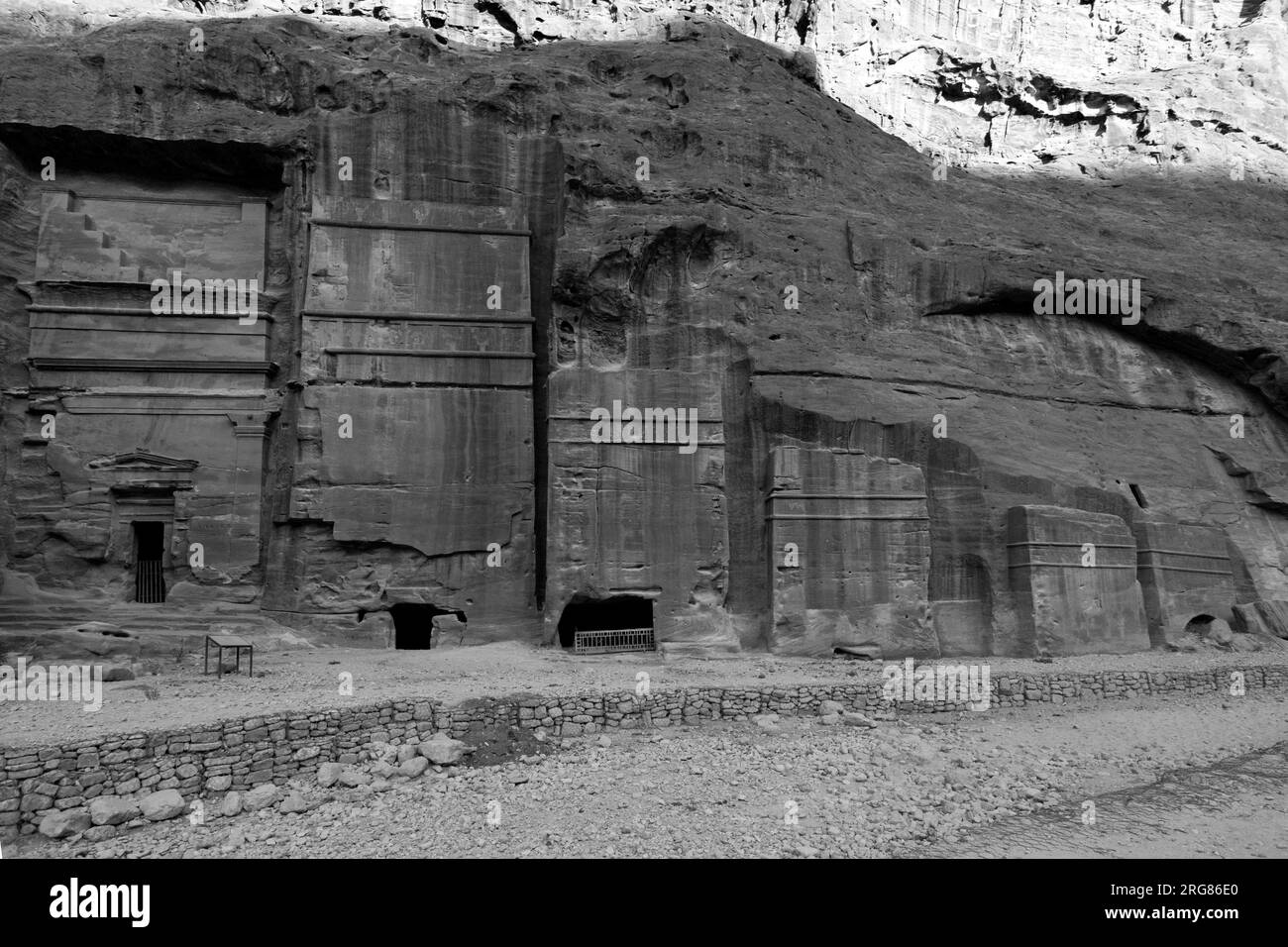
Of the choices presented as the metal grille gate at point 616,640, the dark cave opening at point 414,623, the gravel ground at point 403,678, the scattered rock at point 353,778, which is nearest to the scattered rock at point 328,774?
the scattered rock at point 353,778

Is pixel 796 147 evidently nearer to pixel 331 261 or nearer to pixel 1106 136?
pixel 331 261

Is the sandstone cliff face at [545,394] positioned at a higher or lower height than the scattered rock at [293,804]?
higher

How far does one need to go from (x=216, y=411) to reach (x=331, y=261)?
3.68 m

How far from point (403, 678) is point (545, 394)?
716 centimetres

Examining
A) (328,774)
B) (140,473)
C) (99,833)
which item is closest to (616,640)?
(328,774)

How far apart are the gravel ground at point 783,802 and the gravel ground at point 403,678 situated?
1193 mm

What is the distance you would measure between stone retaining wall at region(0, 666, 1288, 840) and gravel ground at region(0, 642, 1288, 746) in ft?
0.84

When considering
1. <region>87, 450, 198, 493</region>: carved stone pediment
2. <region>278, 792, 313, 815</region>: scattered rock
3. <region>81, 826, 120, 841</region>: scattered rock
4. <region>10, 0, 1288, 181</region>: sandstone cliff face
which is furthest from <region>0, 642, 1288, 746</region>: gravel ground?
<region>10, 0, 1288, 181</region>: sandstone cliff face

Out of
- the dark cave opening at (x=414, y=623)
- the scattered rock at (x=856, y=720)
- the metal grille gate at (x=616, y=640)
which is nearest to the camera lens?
the scattered rock at (x=856, y=720)

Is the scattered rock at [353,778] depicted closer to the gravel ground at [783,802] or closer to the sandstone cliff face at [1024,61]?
the gravel ground at [783,802]

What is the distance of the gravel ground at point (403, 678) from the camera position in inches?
405

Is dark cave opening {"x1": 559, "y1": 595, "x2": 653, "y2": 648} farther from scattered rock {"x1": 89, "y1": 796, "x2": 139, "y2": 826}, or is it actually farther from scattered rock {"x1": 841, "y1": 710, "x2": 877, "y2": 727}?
scattered rock {"x1": 89, "y1": 796, "x2": 139, "y2": 826}

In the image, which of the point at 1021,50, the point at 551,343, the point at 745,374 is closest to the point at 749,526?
the point at 745,374

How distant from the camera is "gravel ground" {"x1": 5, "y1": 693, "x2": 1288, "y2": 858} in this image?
8.91 metres
